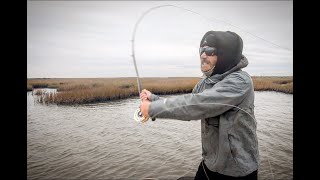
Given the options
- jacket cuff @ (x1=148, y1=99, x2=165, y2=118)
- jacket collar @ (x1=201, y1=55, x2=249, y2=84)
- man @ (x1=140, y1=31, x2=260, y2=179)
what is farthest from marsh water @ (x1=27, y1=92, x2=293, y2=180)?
jacket cuff @ (x1=148, y1=99, x2=165, y2=118)

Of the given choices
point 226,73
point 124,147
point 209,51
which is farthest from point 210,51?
point 124,147

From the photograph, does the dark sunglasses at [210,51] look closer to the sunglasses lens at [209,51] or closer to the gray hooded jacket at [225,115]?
the sunglasses lens at [209,51]

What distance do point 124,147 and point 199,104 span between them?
7.98m

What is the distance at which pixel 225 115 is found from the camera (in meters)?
2.15

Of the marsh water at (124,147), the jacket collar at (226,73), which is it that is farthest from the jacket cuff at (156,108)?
the marsh water at (124,147)

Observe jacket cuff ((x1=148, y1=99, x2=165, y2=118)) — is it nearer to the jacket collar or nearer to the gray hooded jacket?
the gray hooded jacket

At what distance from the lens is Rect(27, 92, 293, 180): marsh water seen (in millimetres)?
7172

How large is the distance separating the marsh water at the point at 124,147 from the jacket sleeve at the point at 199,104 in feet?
16.8

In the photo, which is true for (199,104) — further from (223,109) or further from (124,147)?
(124,147)

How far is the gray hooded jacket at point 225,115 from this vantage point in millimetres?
1919

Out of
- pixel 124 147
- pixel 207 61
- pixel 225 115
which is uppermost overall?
pixel 207 61
